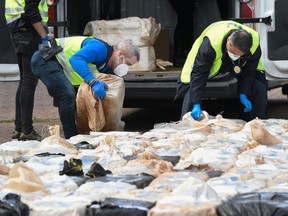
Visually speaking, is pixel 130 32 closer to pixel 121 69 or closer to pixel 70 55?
pixel 70 55

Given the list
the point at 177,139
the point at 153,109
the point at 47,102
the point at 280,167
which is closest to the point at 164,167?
the point at 280,167

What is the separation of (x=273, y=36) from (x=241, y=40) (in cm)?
118

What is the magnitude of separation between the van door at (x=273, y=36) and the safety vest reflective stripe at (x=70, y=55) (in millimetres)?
1551

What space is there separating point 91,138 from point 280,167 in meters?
1.64

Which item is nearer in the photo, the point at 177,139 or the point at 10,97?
the point at 177,139

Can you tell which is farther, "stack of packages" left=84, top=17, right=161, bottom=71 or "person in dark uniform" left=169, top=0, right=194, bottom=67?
"person in dark uniform" left=169, top=0, right=194, bottom=67

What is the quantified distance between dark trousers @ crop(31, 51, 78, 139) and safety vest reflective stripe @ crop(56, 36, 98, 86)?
58 mm

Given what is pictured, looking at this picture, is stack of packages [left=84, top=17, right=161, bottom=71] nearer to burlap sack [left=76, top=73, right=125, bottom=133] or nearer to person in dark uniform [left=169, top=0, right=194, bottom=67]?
person in dark uniform [left=169, top=0, right=194, bottom=67]

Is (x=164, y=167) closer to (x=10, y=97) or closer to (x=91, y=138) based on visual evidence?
(x=91, y=138)

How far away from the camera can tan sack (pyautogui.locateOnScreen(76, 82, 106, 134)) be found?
285 inches

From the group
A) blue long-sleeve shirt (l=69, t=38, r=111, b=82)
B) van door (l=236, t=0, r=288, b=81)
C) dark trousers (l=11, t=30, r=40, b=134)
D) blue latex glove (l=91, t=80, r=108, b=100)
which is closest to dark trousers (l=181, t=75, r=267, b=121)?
van door (l=236, t=0, r=288, b=81)

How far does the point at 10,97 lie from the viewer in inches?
515

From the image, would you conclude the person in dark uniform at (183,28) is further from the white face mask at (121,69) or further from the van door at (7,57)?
the white face mask at (121,69)

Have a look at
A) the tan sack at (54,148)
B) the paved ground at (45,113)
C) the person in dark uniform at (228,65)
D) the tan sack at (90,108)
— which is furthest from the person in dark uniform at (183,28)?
the tan sack at (54,148)
